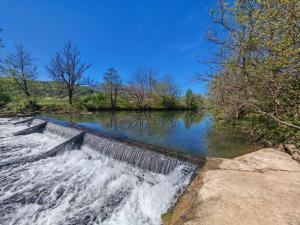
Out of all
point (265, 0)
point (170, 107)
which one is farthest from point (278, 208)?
point (170, 107)

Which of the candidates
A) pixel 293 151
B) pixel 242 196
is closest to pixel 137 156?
pixel 242 196

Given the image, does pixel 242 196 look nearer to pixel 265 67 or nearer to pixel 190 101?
pixel 265 67

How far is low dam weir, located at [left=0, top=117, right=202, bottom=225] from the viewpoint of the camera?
3.23 metres

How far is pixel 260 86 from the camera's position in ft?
19.2

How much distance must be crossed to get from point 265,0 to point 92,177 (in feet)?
24.8

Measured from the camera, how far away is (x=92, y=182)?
4480mm

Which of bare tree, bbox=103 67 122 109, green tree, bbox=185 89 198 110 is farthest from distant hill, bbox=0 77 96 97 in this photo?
green tree, bbox=185 89 198 110

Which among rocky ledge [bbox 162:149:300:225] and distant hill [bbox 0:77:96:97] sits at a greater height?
distant hill [bbox 0:77:96:97]

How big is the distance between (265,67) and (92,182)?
21.8 feet

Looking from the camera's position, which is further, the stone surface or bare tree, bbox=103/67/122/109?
bare tree, bbox=103/67/122/109

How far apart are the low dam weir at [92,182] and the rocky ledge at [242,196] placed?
2.75 ft

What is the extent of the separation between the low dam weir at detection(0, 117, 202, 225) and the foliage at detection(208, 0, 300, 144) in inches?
145

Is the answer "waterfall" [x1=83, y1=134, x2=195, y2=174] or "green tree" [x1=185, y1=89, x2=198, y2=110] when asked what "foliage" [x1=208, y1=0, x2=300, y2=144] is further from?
"green tree" [x1=185, y1=89, x2=198, y2=110]

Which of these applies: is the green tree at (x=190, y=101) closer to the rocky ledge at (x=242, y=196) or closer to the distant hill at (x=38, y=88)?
the distant hill at (x=38, y=88)
